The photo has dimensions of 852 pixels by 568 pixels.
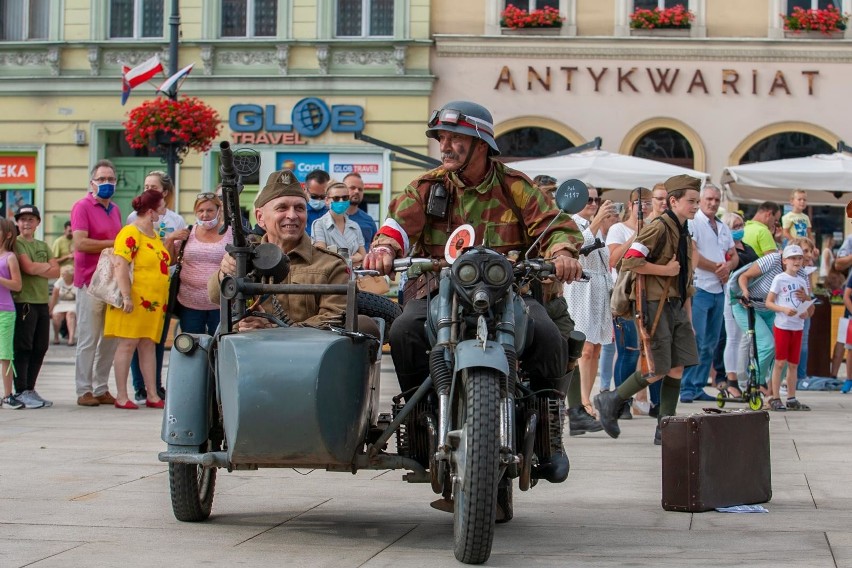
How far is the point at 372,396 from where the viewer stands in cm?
632

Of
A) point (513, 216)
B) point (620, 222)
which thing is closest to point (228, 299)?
point (513, 216)

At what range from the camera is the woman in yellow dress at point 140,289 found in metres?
12.5

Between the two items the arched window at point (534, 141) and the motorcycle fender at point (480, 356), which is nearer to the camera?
the motorcycle fender at point (480, 356)

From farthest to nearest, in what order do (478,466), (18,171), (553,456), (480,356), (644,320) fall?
(18,171)
(644,320)
(553,456)
(480,356)
(478,466)

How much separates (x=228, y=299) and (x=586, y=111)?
2187 cm

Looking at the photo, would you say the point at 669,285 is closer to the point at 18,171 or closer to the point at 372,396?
the point at 372,396

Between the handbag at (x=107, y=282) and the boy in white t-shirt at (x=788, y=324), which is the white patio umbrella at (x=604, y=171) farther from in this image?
the handbag at (x=107, y=282)

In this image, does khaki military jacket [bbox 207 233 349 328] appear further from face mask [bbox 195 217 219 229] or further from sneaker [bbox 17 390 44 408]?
sneaker [bbox 17 390 44 408]

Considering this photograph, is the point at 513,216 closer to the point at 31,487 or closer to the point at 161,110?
the point at 31,487

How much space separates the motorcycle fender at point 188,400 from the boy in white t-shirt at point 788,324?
834 centimetres

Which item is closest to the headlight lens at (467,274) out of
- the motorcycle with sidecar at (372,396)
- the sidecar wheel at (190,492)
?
the motorcycle with sidecar at (372,396)

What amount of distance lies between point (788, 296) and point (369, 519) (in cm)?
786

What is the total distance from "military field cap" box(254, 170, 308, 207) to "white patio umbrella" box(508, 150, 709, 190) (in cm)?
→ 1196

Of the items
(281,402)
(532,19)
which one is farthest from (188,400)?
(532,19)
